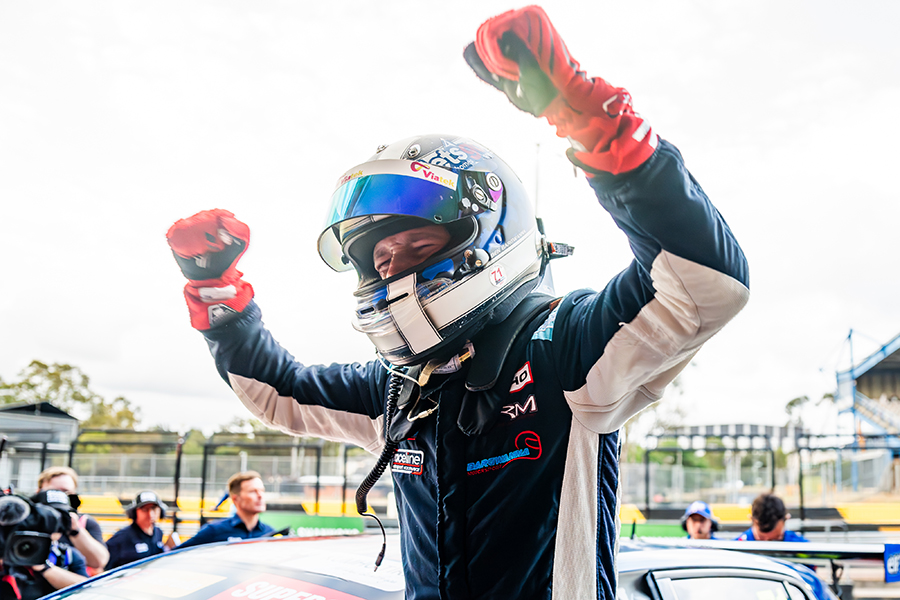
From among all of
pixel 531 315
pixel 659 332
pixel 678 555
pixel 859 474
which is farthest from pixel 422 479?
pixel 859 474

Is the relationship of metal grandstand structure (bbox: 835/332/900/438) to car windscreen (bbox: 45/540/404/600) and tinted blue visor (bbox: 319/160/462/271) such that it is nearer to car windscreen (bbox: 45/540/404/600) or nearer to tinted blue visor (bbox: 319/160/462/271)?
car windscreen (bbox: 45/540/404/600)

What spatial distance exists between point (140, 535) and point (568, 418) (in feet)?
17.6

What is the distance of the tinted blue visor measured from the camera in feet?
6.10

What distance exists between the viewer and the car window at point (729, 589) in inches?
106

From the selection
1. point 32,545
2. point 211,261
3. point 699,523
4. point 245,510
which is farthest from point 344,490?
point 211,261

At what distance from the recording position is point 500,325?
187cm

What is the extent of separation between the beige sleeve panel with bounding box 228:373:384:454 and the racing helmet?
1.34ft

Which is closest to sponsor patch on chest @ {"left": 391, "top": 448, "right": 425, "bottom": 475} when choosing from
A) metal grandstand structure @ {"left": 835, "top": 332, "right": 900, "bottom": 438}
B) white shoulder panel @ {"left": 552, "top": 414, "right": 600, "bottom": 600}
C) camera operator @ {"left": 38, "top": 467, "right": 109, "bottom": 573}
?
white shoulder panel @ {"left": 552, "top": 414, "right": 600, "bottom": 600}

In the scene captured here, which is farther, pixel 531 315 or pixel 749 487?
pixel 749 487

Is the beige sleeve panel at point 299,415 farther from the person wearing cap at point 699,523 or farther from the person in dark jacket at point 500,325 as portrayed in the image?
the person wearing cap at point 699,523

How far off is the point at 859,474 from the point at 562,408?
16.8 m

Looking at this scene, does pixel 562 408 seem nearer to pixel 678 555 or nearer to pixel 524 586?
→ pixel 524 586

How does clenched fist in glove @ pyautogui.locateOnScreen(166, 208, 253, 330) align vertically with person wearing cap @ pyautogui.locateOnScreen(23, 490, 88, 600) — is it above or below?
above

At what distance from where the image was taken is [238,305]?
224 centimetres
